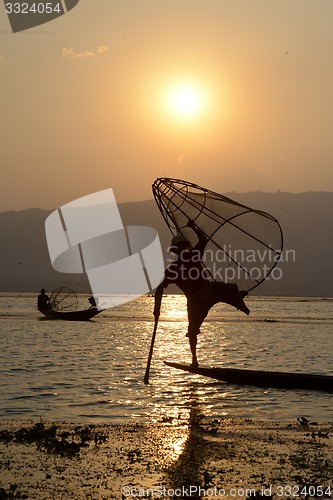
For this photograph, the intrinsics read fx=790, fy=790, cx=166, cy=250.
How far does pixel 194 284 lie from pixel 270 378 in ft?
11.4

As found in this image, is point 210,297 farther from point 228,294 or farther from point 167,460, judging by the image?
point 167,460

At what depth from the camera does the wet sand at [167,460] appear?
10.7 m

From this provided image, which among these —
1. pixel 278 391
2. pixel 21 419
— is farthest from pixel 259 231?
pixel 21 419

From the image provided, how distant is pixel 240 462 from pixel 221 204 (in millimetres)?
9603

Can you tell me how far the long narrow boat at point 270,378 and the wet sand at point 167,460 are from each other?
3853mm

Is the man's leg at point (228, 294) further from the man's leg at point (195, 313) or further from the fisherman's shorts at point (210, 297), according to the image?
the man's leg at point (195, 313)

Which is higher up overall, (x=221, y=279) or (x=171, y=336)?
(x=221, y=279)

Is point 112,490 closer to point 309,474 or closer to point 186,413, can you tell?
point 309,474

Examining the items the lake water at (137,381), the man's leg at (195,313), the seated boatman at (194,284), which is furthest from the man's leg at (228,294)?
the lake water at (137,381)

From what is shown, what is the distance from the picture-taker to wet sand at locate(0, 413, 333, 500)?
10.7 m

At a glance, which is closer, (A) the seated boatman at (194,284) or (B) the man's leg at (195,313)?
(A) the seated boatman at (194,284)

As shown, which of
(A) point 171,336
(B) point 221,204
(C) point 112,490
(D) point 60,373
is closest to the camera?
(C) point 112,490

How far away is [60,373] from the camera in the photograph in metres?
25.6

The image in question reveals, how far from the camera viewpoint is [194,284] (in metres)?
19.4
